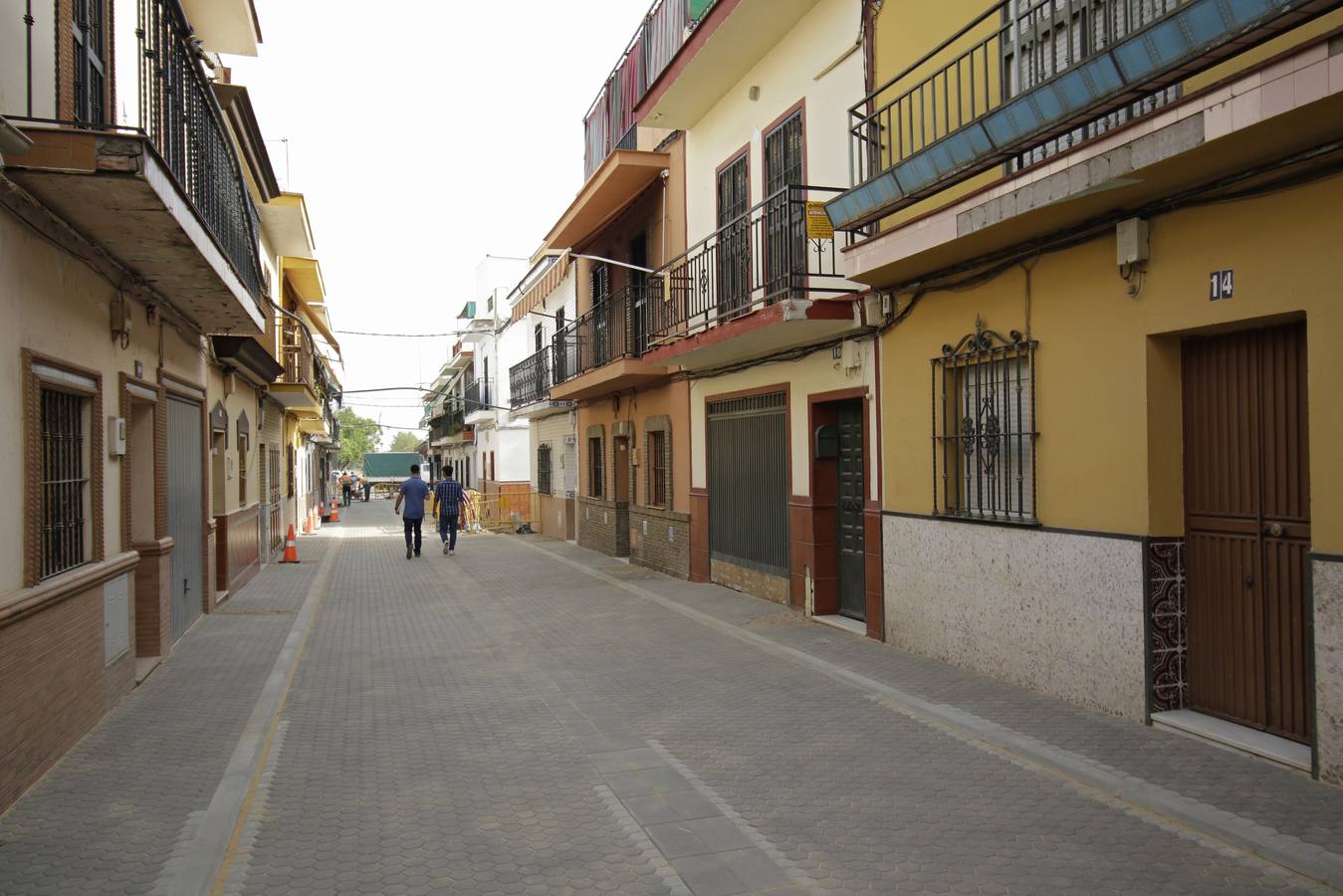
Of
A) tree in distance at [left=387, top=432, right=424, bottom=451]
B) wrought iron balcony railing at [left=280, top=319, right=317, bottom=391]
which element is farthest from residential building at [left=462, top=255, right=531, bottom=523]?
tree in distance at [left=387, top=432, right=424, bottom=451]

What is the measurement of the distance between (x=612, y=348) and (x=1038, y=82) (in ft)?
36.5

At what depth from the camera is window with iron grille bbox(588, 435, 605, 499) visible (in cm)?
1947

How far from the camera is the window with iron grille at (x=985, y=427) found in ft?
23.3

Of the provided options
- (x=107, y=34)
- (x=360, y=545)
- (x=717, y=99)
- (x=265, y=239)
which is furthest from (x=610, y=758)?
(x=360, y=545)

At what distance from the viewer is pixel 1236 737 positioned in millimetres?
5500

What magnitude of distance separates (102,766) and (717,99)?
33.0ft

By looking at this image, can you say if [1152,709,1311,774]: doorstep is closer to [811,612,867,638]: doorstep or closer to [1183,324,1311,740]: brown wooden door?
[1183,324,1311,740]: brown wooden door

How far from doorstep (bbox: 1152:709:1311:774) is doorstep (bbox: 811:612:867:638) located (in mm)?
3598

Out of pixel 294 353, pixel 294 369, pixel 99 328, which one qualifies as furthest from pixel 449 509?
pixel 99 328

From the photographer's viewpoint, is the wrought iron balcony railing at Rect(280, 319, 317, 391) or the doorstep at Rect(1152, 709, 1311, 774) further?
the wrought iron balcony railing at Rect(280, 319, 317, 391)

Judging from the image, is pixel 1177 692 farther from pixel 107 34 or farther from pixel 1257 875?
pixel 107 34

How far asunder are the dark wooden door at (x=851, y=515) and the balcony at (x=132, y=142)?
6037 mm

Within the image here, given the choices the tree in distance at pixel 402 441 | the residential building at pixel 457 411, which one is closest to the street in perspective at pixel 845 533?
the residential building at pixel 457 411

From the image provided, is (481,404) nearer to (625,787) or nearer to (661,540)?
(661,540)
